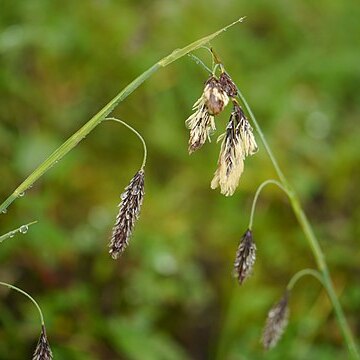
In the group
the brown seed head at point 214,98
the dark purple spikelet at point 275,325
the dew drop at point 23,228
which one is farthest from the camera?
the dark purple spikelet at point 275,325

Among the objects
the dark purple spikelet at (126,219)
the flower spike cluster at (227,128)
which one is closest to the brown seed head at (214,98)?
the flower spike cluster at (227,128)

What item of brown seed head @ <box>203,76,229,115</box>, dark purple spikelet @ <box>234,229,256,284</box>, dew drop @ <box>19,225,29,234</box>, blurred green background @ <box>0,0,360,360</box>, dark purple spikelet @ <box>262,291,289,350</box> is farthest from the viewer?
blurred green background @ <box>0,0,360,360</box>

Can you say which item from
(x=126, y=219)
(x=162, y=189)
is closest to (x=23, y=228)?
(x=126, y=219)

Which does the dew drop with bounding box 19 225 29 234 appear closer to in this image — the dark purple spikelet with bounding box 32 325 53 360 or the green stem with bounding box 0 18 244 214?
the green stem with bounding box 0 18 244 214

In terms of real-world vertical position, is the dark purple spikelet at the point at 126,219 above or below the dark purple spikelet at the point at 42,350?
above

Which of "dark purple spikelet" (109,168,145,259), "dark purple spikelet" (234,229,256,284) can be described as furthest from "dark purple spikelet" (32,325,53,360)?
"dark purple spikelet" (234,229,256,284)

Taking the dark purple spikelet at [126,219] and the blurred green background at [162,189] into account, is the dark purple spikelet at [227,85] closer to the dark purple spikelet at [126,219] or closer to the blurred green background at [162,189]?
the dark purple spikelet at [126,219]

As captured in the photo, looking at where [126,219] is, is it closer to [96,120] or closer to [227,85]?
[96,120]
